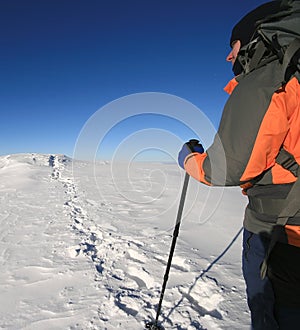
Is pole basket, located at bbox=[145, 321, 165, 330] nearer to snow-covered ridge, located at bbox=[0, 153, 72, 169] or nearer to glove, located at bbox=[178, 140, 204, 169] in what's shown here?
glove, located at bbox=[178, 140, 204, 169]

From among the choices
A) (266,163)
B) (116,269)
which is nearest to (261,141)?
(266,163)

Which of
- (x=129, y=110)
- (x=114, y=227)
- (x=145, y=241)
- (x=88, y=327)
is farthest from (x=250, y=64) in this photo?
(x=114, y=227)

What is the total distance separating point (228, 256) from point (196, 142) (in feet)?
9.92

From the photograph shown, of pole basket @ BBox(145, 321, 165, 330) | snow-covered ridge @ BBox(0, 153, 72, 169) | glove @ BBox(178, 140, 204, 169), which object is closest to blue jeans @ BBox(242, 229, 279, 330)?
glove @ BBox(178, 140, 204, 169)

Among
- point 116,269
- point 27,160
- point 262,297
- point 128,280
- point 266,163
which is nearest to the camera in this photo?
point 266,163

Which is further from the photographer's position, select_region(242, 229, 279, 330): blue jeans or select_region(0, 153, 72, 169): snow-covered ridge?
select_region(0, 153, 72, 169): snow-covered ridge

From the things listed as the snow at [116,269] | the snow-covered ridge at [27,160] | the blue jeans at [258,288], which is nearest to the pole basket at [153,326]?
the snow at [116,269]

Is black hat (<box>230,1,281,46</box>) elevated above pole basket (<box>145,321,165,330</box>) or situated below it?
above

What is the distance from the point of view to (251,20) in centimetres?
162

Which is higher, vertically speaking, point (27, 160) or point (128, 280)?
point (27, 160)

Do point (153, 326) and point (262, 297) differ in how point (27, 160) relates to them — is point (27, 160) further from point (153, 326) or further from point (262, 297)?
point (262, 297)

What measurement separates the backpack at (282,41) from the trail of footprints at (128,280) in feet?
8.62

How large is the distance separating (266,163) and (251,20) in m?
0.97

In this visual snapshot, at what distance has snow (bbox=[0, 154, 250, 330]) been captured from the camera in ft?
9.19
